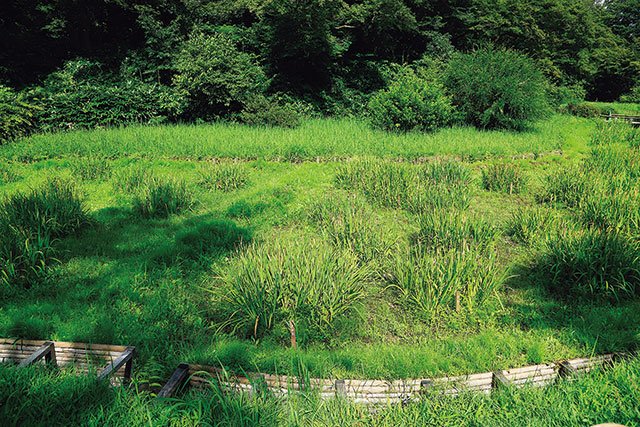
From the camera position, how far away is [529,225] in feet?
15.3

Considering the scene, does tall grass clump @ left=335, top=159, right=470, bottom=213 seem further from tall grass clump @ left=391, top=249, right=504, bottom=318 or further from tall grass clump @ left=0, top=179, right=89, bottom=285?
tall grass clump @ left=0, top=179, right=89, bottom=285

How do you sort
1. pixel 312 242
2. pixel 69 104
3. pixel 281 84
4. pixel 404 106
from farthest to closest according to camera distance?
1. pixel 281 84
2. pixel 69 104
3. pixel 404 106
4. pixel 312 242

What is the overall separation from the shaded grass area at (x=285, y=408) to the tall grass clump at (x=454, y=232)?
1.88m

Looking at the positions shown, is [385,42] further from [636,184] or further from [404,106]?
[636,184]

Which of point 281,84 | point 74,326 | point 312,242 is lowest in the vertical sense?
point 74,326

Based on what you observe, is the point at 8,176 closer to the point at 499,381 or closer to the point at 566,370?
the point at 499,381

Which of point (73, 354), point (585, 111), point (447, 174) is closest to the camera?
point (73, 354)

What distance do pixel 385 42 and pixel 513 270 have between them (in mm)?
18520

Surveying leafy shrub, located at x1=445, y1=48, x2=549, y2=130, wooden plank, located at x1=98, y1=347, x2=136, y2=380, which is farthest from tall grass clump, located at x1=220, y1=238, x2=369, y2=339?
leafy shrub, located at x1=445, y1=48, x2=549, y2=130

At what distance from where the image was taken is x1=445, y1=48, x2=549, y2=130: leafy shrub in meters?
11.6

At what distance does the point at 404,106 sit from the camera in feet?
35.7

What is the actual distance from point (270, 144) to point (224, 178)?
264 centimetres

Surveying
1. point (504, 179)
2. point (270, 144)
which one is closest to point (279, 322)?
point (504, 179)

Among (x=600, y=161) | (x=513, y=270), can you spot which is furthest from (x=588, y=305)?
(x=600, y=161)
